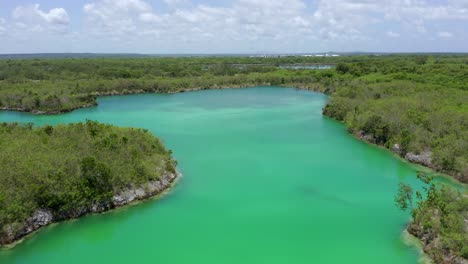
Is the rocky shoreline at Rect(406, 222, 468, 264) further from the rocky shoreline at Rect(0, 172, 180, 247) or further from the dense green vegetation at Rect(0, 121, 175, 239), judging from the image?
the dense green vegetation at Rect(0, 121, 175, 239)

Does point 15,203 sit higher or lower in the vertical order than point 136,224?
higher

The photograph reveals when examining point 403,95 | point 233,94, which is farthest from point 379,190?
point 233,94

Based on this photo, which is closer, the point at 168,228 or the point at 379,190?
the point at 168,228

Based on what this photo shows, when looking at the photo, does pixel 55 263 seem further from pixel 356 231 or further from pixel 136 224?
pixel 356 231

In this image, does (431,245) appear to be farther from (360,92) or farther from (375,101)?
(360,92)

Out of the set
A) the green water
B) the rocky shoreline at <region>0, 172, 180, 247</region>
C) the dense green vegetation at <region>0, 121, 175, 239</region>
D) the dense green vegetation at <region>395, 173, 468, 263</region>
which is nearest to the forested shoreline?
the dense green vegetation at <region>395, 173, 468, 263</region>

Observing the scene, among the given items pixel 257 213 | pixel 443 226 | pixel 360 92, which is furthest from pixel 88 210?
pixel 360 92
